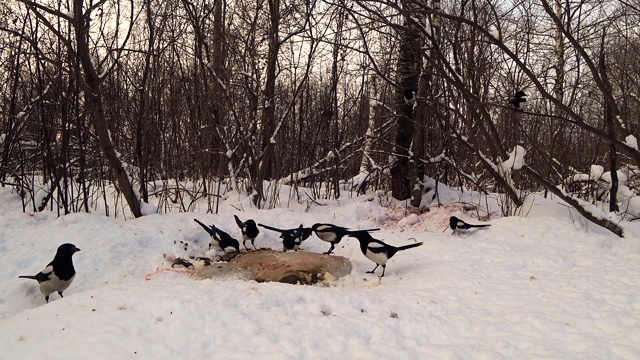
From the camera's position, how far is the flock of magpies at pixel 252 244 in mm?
4066

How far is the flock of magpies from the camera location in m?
4.07

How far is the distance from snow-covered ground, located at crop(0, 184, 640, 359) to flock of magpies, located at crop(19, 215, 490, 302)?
206 mm

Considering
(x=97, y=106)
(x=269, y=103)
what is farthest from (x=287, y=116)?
(x=97, y=106)

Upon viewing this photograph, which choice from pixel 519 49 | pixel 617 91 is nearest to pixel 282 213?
pixel 519 49

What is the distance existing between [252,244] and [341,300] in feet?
8.83

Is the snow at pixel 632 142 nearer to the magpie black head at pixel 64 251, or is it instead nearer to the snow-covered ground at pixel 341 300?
the snow-covered ground at pixel 341 300

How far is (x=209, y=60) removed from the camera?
939 cm

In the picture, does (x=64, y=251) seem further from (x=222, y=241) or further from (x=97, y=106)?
(x=97, y=106)

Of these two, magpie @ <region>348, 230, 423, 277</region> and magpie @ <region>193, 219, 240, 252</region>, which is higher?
magpie @ <region>348, 230, 423, 277</region>

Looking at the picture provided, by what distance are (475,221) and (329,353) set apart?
4851 millimetres

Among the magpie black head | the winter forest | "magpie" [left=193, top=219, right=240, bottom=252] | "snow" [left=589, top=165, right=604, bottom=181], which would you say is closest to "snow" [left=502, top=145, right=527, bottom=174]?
the winter forest

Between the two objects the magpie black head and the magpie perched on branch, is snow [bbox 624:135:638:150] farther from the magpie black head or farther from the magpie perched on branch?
the magpie black head

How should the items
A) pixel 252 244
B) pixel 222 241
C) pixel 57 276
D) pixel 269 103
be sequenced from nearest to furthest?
1. pixel 57 276
2. pixel 222 241
3. pixel 252 244
4. pixel 269 103

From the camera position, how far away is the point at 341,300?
3920 millimetres
